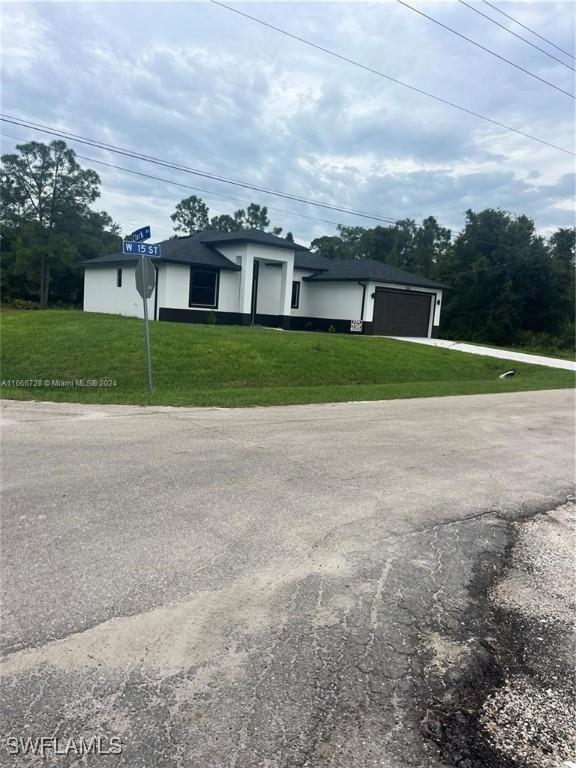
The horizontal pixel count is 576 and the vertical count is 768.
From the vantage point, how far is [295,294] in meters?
30.8

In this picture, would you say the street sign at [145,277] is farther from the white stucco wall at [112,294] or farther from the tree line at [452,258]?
the tree line at [452,258]

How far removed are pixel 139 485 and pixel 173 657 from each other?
2.85m

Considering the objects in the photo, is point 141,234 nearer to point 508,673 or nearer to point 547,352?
point 508,673

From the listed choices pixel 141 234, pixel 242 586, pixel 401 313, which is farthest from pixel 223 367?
pixel 401 313

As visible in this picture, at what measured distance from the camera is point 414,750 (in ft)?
7.81

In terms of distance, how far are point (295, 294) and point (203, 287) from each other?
6.50 meters

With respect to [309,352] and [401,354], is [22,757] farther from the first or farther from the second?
[401,354]

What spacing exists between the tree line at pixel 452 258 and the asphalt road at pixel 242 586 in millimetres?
29550

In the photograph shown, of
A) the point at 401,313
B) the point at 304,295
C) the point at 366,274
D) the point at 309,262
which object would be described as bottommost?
the point at 401,313


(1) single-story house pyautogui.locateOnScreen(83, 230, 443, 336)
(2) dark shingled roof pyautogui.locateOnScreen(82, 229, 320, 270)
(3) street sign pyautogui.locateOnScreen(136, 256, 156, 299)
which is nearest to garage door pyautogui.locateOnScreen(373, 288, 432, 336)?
(1) single-story house pyautogui.locateOnScreen(83, 230, 443, 336)

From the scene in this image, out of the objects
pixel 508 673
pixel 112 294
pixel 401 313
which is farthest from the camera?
pixel 401 313

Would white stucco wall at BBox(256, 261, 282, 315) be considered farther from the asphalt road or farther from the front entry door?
the asphalt road

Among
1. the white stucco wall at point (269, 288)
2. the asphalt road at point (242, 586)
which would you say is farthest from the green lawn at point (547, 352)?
the asphalt road at point (242, 586)

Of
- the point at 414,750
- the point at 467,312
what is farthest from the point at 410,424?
the point at 467,312
